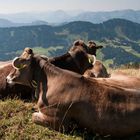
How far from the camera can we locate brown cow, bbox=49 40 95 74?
46.3 ft

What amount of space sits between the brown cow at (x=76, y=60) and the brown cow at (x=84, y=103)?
3.70 m

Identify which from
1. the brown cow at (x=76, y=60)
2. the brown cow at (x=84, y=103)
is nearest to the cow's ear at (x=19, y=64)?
the brown cow at (x=84, y=103)

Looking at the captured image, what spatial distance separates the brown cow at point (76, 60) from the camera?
14117 mm

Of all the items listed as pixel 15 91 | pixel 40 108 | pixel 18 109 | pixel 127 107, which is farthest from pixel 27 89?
pixel 127 107

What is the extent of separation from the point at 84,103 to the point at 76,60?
6206 millimetres

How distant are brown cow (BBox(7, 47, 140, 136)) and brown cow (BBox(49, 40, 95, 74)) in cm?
370

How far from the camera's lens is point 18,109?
35.5 feet

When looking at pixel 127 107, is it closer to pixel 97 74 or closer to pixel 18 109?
pixel 18 109

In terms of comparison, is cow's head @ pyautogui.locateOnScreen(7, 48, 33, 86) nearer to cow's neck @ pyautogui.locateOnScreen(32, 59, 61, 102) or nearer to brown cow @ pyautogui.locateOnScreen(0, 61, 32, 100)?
cow's neck @ pyautogui.locateOnScreen(32, 59, 61, 102)

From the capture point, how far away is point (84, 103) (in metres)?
9.04

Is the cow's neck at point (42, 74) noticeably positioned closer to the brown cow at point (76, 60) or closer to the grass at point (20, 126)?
the grass at point (20, 126)

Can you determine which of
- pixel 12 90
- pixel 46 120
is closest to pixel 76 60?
pixel 12 90

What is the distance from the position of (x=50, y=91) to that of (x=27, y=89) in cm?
326

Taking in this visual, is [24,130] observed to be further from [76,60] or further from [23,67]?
[76,60]
